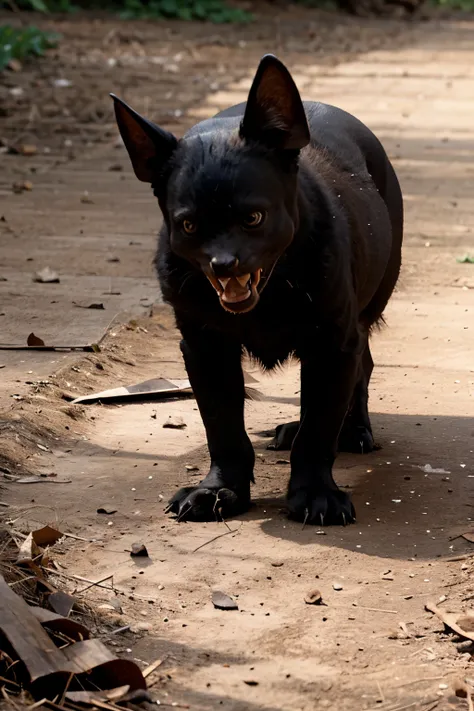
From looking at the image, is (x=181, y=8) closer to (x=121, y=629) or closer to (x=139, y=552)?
(x=139, y=552)

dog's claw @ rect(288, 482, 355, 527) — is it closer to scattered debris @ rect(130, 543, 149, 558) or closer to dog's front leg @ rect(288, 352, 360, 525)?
dog's front leg @ rect(288, 352, 360, 525)

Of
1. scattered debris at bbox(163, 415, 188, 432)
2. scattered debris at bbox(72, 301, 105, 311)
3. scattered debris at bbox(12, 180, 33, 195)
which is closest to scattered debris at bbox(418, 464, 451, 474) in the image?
scattered debris at bbox(163, 415, 188, 432)

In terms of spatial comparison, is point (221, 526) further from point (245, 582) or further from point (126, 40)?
point (126, 40)

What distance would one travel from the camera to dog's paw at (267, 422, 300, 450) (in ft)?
17.2

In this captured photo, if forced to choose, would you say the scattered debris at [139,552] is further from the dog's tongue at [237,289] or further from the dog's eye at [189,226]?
the dog's eye at [189,226]

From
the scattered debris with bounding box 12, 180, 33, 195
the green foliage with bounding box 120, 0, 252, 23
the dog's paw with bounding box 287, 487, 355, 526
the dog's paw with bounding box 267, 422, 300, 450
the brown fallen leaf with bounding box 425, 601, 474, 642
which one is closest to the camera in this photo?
the brown fallen leaf with bounding box 425, 601, 474, 642

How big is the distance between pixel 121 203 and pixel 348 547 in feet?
19.8

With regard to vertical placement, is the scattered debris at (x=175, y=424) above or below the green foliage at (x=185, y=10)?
above

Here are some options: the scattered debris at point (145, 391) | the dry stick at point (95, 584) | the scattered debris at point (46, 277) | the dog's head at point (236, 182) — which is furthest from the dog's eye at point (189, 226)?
the scattered debris at point (46, 277)

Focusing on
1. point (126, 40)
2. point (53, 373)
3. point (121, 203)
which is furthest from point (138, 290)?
point (126, 40)

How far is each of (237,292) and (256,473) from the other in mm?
1209

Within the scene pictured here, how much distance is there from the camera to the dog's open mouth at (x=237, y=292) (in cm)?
404

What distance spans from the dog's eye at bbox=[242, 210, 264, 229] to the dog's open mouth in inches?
5.9

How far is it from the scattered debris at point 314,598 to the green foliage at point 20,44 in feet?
42.7
